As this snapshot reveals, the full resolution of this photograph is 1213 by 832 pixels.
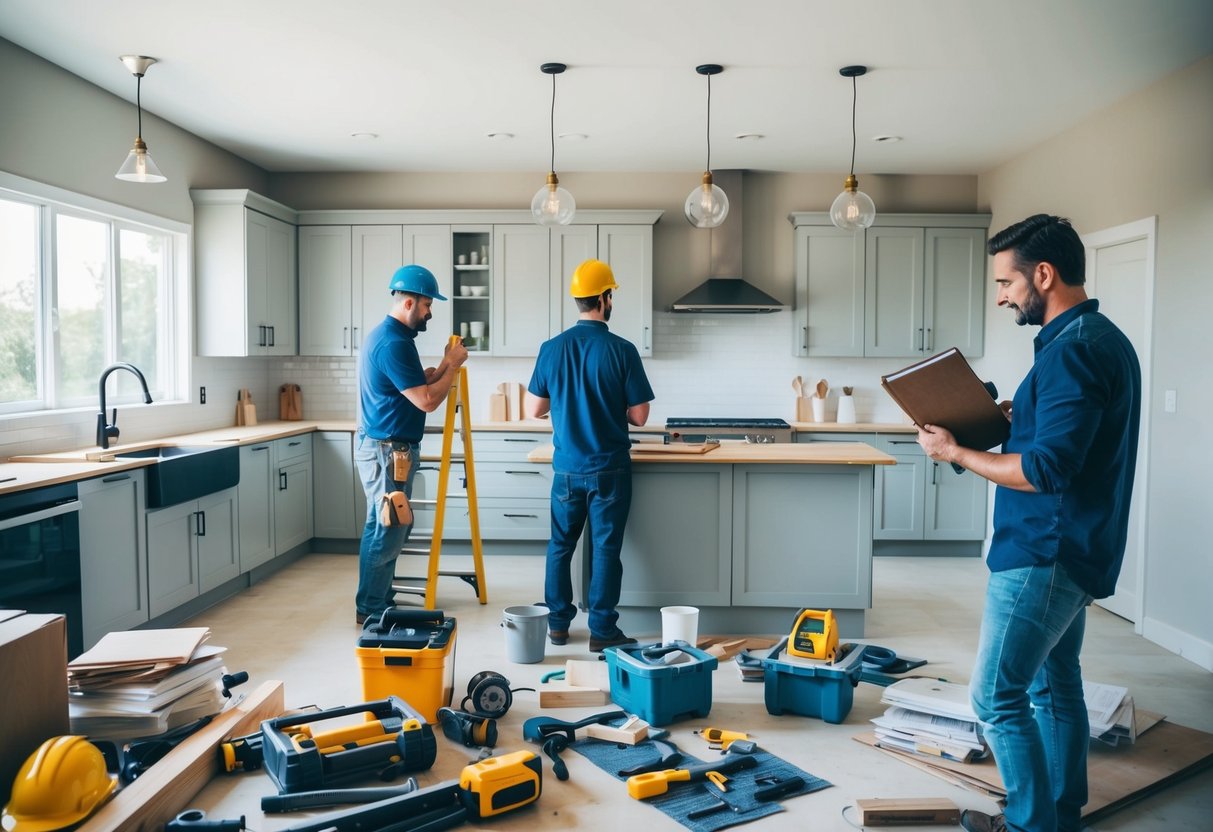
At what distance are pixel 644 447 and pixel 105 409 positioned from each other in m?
2.84

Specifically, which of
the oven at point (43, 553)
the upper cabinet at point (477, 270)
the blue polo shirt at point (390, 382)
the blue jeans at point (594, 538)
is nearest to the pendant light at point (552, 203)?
the blue polo shirt at point (390, 382)

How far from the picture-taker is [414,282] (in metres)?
4.36

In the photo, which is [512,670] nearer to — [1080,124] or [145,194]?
[145,194]

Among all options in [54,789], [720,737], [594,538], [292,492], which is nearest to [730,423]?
[594,538]

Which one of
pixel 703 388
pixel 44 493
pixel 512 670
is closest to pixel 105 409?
pixel 44 493

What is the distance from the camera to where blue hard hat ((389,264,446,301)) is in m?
4.35

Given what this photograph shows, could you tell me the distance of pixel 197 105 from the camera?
5.06m

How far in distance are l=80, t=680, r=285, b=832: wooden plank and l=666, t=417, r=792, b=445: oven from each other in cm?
376

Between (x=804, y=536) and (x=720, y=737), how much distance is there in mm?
1474

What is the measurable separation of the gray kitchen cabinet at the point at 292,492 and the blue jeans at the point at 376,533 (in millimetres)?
1496

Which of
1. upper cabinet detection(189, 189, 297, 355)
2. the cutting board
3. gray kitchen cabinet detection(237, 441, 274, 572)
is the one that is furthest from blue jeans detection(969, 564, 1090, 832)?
upper cabinet detection(189, 189, 297, 355)

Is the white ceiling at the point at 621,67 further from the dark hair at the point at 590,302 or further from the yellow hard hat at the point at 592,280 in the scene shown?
the dark hair at the point at 590,302

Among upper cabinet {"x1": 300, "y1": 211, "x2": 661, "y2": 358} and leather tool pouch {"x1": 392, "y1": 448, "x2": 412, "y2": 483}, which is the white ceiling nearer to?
upper cabinet {"x1": 300, "y1": 211, "x2": 661, "y2": 358}

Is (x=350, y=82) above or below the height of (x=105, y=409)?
above
